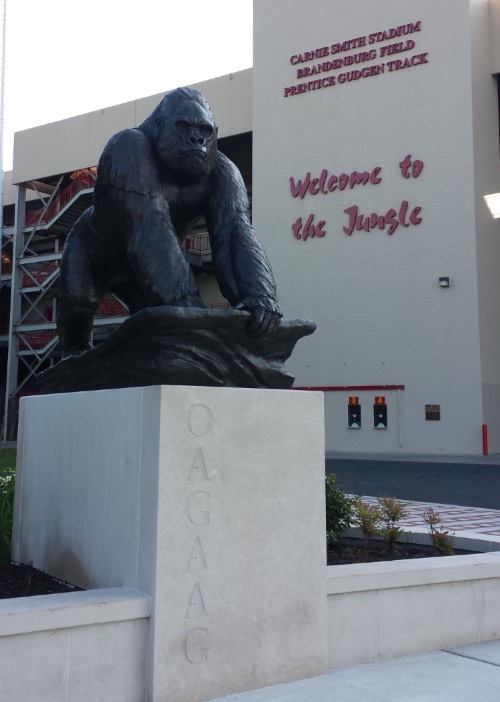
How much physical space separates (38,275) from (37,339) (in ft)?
9.28

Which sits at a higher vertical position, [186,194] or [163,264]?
[186,194]

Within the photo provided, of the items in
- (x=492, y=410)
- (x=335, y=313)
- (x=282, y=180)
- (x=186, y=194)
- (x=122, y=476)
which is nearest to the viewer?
(x=122, y=476)

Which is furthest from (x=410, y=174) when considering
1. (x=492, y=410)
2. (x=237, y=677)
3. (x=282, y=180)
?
(x=237, y=677)

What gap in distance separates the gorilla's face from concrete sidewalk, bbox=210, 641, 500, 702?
9.37 feet

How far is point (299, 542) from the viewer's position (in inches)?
159

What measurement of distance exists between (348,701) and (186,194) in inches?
117

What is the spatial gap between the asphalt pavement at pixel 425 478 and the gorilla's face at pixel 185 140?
20.1 ft

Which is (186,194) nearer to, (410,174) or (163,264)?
(163,264)

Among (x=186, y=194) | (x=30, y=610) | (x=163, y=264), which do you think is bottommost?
(x=30, y=610)

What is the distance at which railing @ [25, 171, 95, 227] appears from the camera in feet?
104

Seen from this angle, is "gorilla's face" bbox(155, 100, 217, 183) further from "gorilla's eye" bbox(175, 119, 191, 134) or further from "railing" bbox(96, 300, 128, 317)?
"railing" bbox(96, 300, 128, 317)

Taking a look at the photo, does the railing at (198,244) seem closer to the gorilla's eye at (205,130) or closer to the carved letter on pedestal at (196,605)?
the gorilla's eye at (205,130)

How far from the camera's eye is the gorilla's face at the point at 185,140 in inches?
177

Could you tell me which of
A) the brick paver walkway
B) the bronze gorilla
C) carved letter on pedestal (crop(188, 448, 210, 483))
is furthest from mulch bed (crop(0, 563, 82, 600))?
the brick paver walkway
